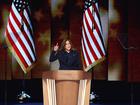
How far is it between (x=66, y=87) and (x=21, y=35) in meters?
2.83

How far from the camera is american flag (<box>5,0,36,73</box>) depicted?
8.82 m

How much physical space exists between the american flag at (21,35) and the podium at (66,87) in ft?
7.86

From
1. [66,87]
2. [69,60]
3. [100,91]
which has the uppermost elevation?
[69,60]

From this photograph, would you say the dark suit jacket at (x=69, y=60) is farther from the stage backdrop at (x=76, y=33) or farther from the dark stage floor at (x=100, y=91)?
the dark stage floor at (x=100, y=91)

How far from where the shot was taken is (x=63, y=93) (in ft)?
20.9

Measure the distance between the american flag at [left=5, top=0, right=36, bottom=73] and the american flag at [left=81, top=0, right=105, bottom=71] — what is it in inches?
46.4

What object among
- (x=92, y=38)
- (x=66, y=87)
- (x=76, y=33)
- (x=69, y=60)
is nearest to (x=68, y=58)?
(x=69, y=60)

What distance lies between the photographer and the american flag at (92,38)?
8.99 m

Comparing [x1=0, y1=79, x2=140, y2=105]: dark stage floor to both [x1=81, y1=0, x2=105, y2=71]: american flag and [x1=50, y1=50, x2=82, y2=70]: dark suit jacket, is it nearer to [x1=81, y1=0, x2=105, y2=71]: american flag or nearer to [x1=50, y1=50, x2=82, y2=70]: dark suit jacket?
[x1=81, y1=0, x2=105, y2=71]: american flag

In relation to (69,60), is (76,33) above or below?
above

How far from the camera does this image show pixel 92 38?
902 cm

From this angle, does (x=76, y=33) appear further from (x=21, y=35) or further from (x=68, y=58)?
(x=68, y=58)

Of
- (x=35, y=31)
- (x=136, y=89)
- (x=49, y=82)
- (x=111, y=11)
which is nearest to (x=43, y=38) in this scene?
(x=35, y=31)

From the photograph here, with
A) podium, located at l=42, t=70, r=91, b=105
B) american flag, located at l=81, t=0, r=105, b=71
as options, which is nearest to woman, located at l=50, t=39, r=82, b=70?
podium, located at l=42, t=70, r=91, b=105
